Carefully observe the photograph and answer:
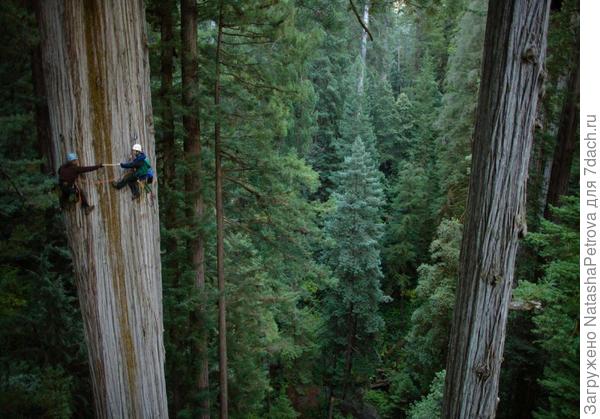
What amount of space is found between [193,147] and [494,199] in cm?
544

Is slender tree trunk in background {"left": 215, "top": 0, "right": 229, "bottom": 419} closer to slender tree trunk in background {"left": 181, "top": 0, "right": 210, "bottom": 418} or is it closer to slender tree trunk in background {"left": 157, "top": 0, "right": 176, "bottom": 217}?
slender tree trunk in background {"left": 181, "top": 0, "right": 210, "bottom": 418}

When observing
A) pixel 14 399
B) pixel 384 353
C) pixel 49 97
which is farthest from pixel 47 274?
pixel 384 353

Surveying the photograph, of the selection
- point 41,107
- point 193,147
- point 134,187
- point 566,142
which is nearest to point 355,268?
point 566,142

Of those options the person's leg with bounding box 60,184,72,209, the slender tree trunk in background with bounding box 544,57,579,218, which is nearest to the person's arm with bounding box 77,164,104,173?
the person's leg with bounding box 60,184,72,209

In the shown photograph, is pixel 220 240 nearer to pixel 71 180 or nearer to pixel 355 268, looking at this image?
pixel 71 180

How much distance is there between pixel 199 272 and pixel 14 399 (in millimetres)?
Result: 3577

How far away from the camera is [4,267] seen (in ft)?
23.1

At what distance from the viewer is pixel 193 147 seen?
734 centimetres

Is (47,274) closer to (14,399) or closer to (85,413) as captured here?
(14,399)

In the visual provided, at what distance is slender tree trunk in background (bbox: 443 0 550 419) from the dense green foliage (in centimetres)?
139

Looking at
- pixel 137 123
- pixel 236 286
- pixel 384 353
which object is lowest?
pixel 384 353

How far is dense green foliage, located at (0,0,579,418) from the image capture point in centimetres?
593

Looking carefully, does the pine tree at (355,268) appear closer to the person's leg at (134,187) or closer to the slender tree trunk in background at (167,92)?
the slender tree trunk in background at (167,92)

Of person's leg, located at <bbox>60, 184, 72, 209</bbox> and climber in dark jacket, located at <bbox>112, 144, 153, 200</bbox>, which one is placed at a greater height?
climber in dark jacket, located at <bbox>112, 144, 153, 200</bbox>
